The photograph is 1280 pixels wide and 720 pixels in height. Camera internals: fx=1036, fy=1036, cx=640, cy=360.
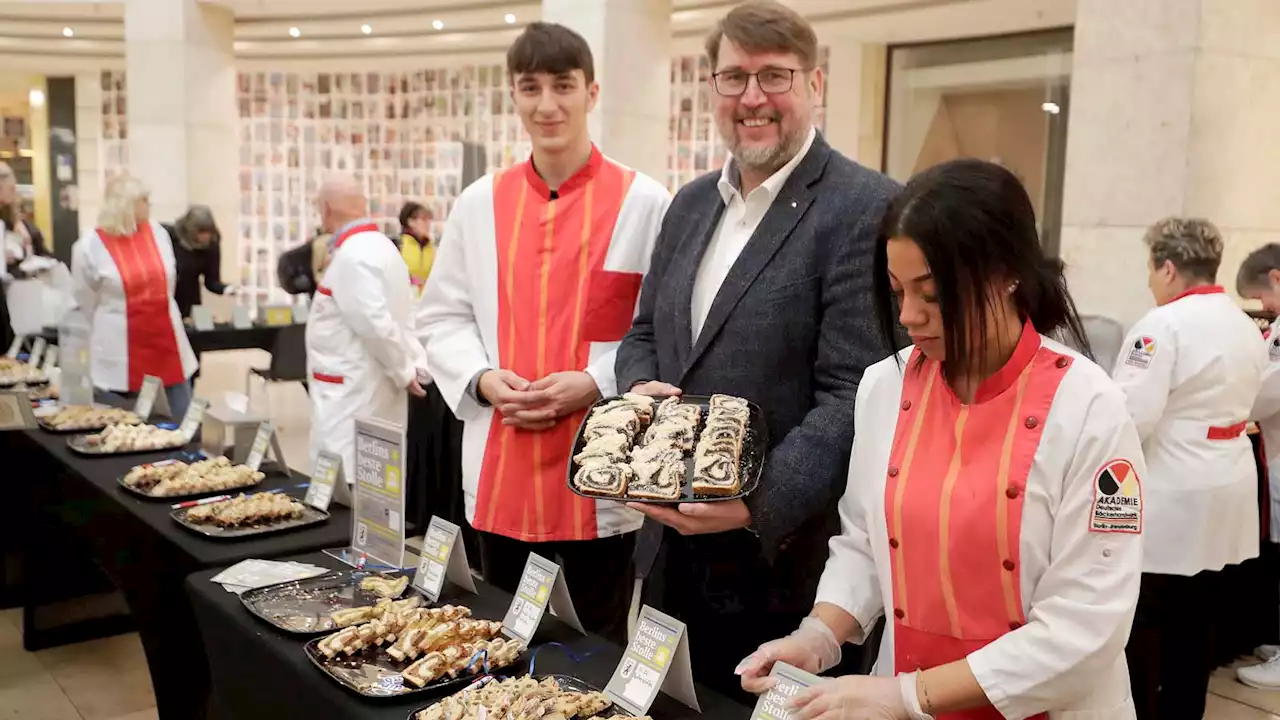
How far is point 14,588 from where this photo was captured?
389cm

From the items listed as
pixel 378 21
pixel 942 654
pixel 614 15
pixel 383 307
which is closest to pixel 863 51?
pixel 614 15

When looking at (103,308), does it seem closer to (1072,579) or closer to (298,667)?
(298,667)

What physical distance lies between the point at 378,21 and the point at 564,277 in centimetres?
836

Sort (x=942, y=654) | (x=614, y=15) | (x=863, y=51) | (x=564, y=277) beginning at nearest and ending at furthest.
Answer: (x=942, y=654), (x=564, y=277), (x=614, y=15), (x=863, y=51)

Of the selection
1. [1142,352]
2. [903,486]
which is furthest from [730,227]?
[1142,352]

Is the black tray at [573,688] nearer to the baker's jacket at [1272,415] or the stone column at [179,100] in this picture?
the baker's jacket at [1272,415]

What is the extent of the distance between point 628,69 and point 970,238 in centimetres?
553

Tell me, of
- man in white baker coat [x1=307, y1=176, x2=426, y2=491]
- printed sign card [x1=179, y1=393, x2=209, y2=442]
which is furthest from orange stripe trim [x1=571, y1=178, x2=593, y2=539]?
man in white baker coat [x1=307, y1=176, x2=426, y2=491]

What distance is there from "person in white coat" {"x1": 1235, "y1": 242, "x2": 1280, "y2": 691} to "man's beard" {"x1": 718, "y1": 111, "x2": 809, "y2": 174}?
260cm

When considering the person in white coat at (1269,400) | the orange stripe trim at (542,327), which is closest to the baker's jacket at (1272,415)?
the person in white coat at (1269,400)

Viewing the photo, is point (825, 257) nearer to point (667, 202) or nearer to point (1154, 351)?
point (667, 202)

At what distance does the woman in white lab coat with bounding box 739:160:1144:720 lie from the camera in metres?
1.13

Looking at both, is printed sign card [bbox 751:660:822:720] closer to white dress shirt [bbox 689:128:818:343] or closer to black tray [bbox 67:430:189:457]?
white dress shirt [bbox 689:128:818:343]

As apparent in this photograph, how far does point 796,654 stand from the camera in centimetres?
130
